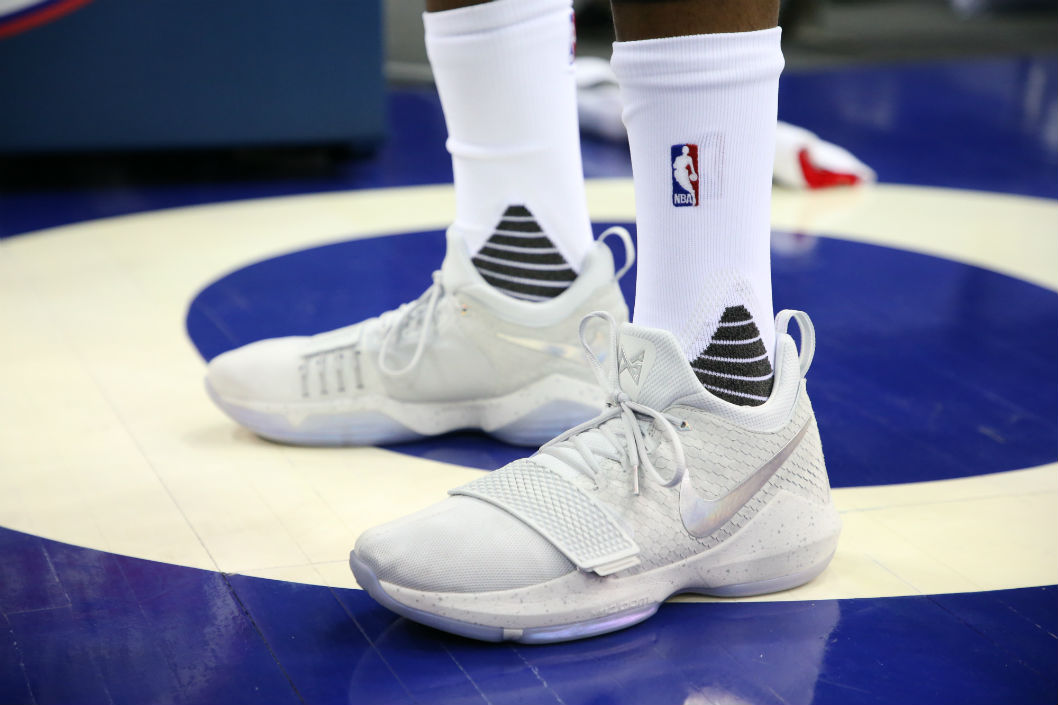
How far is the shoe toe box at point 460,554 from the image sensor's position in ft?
2.81

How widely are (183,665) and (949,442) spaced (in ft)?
2.67

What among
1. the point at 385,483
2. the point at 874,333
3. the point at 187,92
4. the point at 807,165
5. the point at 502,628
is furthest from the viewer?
the point at 187,92

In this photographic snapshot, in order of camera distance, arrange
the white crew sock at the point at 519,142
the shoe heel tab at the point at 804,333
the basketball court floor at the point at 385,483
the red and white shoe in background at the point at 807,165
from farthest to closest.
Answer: the red and white shoe in background at the point at 807,165 < the white crew sock at the point at 519,142 < the shoe heel tab at the point at 804,333 < the basketball court floor at the point at 385,483

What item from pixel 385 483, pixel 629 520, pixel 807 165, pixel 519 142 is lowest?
pixel 807 165

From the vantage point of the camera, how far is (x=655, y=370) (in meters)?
0.91

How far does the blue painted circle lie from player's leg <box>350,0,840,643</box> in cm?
27

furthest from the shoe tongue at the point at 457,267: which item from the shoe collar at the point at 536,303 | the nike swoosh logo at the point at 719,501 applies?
the nike swoosh logo at the point at 719,501

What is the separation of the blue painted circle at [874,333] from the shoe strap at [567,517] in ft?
0.99

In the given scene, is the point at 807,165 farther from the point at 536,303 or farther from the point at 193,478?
the point at 193,478

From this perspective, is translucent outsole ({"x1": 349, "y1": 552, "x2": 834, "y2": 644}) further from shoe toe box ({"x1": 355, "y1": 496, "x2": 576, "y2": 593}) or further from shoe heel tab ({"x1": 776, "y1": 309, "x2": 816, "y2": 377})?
shoe heel tab ({"x1": 776, "y1": 309, "x2": 816, "y2": 377})

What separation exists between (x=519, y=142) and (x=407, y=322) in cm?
22

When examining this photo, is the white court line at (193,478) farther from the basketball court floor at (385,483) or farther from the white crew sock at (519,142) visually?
the white crew sock at (519,142)

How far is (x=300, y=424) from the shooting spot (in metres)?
1.24

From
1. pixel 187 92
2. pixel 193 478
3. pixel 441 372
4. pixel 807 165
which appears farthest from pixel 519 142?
pixel 187 92
